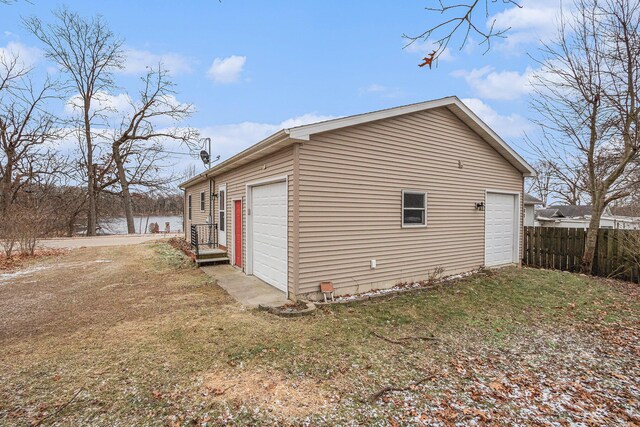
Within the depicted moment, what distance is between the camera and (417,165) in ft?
24.5

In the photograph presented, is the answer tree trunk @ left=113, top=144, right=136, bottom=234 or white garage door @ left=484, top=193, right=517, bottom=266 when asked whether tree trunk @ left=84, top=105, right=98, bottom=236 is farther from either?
white garage door @ left=484, top=193, right=517, bottom=266

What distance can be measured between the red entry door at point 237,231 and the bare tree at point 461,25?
7.07 meters

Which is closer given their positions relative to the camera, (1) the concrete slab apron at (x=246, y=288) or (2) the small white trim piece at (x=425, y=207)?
(1) the concrete slab apron at (x=246, y=288)

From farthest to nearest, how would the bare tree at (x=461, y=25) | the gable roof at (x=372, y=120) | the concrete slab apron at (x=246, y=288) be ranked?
the concrete slab apron at (x=246, y=288) < the gable roof at (x=372, y=120) < the bare tree at (x=461, y=25)

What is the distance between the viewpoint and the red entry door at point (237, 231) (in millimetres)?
8797

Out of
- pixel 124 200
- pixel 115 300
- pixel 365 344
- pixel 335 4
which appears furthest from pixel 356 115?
pixel 124 200

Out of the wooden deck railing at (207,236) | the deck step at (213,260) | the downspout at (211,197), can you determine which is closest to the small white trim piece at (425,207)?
the deck step at (213,260)

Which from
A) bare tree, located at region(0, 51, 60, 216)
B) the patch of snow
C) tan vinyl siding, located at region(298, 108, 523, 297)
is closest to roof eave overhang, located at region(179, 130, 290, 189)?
tan vinyl siding, located at region(298, 108, 523, 297)

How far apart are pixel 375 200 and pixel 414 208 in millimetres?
1295

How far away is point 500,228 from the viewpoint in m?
9.58

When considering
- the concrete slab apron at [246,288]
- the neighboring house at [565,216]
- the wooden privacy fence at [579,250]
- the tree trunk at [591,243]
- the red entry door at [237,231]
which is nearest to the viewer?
the concrete slab apron at [246,288]

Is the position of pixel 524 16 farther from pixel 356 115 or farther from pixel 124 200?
pixel 124 200

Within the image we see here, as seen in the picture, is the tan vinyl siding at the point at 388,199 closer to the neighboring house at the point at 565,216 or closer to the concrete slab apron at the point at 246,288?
the concrete slab apron at the point at 246,288

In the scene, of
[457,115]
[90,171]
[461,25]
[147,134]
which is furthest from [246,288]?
[147,134]
